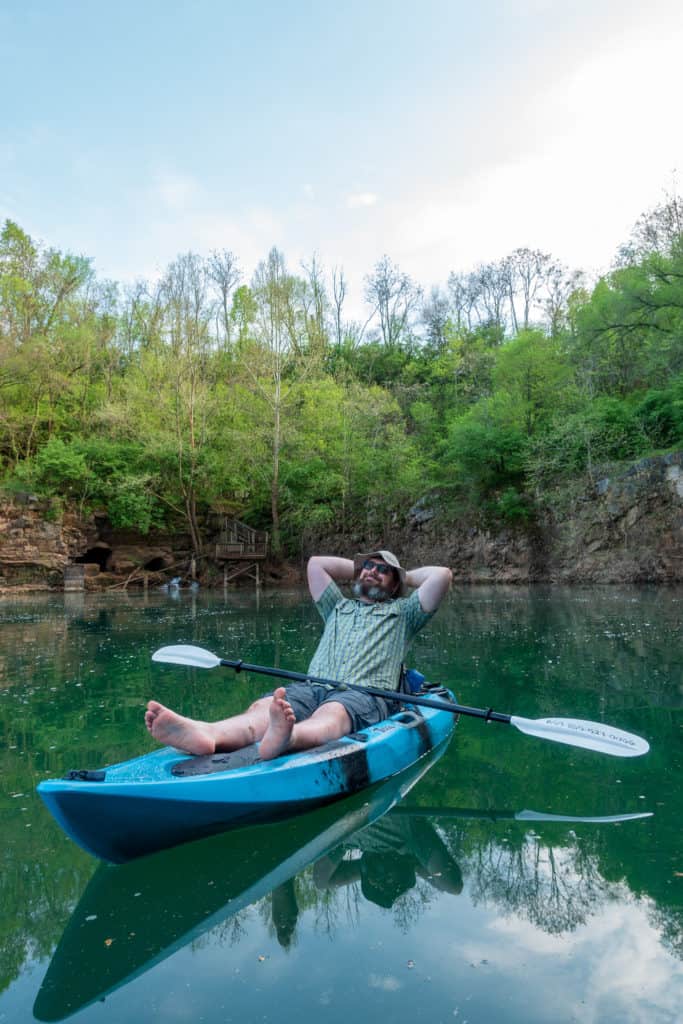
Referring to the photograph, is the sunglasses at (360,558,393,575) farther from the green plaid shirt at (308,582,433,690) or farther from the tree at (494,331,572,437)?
the tree at (494,331,572,437)

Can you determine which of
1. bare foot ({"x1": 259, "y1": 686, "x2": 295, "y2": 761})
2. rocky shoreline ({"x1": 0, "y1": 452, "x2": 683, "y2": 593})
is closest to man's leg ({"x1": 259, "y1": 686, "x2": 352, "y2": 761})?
bare foot ({"x1": 259, "y1": 686, "x2": 295, "y2": 761})

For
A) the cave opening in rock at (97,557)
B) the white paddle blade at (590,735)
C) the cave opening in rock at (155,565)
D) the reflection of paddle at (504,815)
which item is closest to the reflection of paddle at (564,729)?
the white paddle blade at (590,735)

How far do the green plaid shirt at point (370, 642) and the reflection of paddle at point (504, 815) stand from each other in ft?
2.65

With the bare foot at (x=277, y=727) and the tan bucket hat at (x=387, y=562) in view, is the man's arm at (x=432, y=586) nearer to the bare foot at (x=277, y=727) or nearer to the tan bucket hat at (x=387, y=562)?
the tan bucket hat at (x=387, y=562)

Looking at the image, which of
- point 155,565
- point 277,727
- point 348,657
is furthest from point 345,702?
point 155,565

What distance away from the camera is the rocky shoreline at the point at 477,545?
1867 centimetres

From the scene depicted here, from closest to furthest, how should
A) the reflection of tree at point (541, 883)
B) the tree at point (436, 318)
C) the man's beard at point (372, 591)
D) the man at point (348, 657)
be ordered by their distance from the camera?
1. the reflection of tree at point (541, 883)
2. the man at point (348, 657)
3. the man's beard at point (372, 591)
4. the tree at point (436, 318)

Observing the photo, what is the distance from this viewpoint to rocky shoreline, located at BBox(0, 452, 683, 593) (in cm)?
1867

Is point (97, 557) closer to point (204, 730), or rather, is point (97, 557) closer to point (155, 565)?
point (155, 565)

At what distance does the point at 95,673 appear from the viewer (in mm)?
6871

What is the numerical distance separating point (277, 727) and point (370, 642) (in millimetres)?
1186

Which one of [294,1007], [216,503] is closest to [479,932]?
[294,1007]

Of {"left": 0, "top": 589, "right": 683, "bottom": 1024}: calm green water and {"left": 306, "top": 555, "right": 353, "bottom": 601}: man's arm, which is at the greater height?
{"left": 306, "top": 555, "right": 353, "bottom": 601}: man's arm

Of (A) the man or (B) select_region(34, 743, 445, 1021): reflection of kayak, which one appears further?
(A) the man
